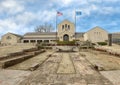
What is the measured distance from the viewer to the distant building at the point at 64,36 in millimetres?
51656

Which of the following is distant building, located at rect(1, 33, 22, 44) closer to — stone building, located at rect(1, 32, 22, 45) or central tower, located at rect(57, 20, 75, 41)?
stone building, located at rect(1, 32, 22, 45)

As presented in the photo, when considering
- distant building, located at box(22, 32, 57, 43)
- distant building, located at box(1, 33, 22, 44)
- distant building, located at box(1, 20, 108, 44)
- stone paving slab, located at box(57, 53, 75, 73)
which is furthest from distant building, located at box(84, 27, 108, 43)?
stone paving slab, located at box(57, 53, 75, 73)

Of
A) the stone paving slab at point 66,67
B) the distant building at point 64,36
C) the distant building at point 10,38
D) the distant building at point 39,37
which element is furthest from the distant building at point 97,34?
the stone paving slab at point 66,67

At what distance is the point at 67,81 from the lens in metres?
5.54

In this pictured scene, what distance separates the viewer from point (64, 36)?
5556 cm

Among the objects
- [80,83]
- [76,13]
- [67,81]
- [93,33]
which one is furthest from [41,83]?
[93,33]

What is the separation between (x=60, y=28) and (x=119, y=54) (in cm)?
4210

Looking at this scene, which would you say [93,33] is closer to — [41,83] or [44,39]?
[44,39]

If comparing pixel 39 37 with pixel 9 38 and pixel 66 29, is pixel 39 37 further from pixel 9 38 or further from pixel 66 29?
pixel 9 38

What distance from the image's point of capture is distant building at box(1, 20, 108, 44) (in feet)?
169

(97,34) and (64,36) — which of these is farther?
(64,36)

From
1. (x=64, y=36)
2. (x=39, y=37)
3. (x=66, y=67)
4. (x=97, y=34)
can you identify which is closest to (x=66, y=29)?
(x=64, y=36)

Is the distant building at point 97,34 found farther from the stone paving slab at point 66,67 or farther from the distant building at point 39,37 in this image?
the stone paving slab at point 66,67

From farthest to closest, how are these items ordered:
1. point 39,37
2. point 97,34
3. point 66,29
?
point 39,37 → point 66,29 → point 97,34
